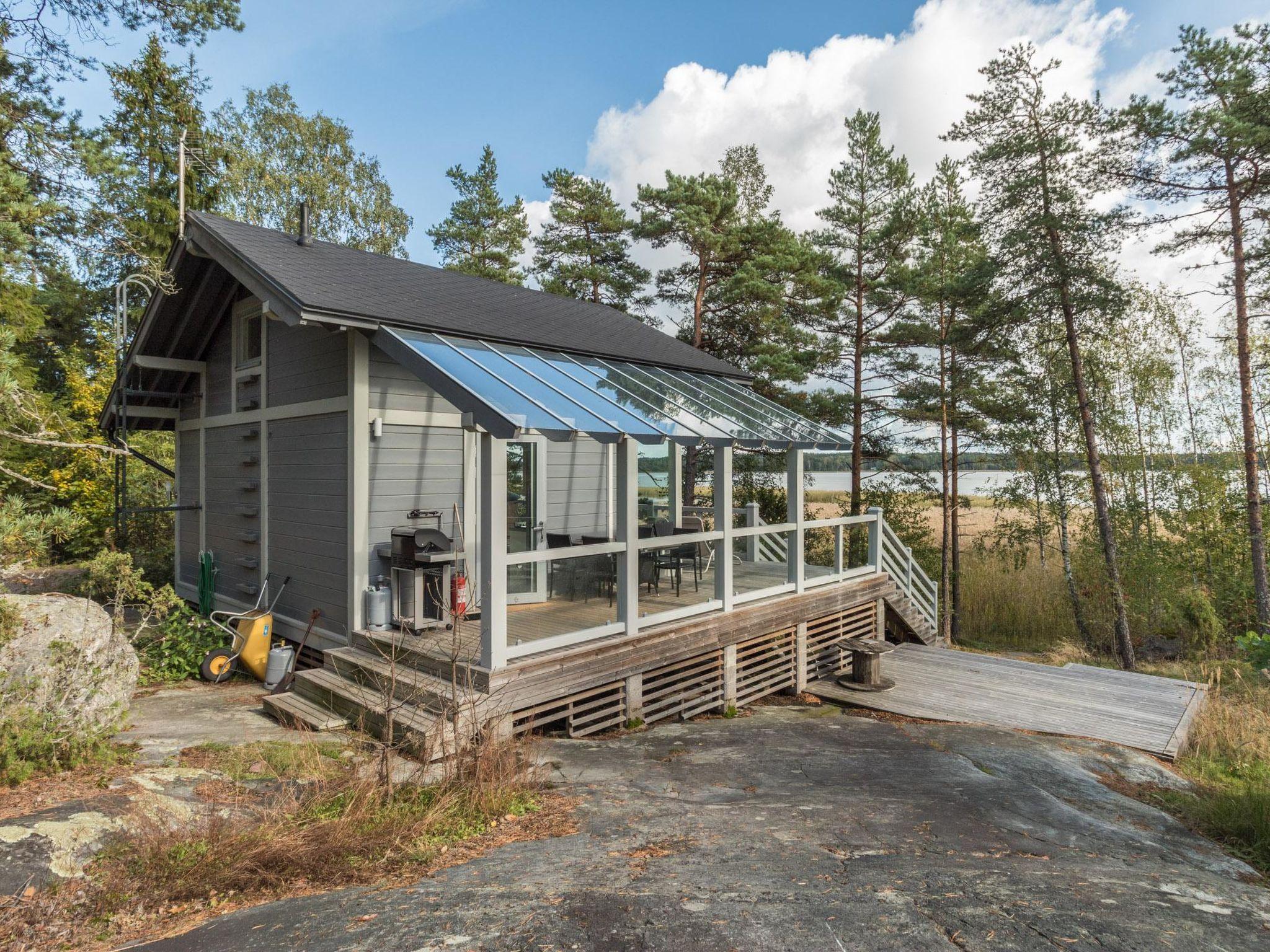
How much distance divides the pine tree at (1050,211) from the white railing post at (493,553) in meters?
11.3

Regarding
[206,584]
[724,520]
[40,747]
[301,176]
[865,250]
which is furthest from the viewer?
[301,176]

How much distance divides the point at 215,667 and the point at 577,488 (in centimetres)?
423

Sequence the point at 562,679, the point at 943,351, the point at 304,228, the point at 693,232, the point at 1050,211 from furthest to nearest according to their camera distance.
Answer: the point at 693,232 → the point at 943,351 → the point at 1050,211 → the point at 304,228 → the point at 562,679

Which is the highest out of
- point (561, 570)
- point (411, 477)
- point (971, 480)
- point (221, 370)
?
point (221, 370)

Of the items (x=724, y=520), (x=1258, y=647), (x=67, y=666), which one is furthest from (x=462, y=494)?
(x=1258, y=647)

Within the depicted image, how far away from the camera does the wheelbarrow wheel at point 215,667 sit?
22.8 feet

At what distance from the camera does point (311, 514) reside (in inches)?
274

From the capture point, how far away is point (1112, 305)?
38.0ft

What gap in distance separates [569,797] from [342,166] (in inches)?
905

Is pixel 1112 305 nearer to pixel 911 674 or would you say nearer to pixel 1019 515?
pixel 1019 515

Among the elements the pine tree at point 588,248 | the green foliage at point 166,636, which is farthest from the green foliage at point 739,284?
the green foliage at point 166,636

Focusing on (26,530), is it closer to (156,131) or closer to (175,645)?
(175,645)

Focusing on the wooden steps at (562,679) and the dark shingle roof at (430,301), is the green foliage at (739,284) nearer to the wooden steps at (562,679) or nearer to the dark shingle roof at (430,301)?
the dark shingle roof at (430,301)

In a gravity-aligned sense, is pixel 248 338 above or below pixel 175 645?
above
